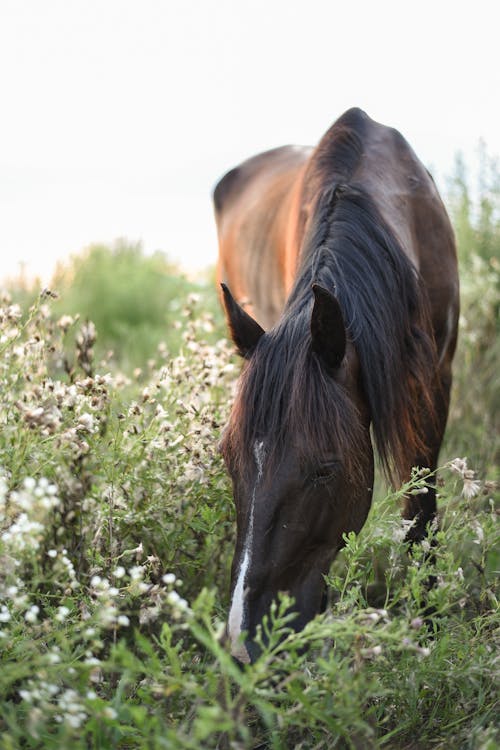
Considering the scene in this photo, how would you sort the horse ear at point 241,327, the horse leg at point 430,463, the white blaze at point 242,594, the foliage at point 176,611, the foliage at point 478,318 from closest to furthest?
the foliage at point 176,611 < the white blaze at point 242,594 < the horse ear at point 241,327 < the horse leg at point 430,463 < the foliage at point 478,318

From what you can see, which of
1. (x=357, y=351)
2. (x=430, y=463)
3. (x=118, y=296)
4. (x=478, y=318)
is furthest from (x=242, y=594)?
(x=118, y=296)

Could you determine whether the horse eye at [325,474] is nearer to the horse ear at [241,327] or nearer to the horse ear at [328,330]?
the horse ear at [328,330]

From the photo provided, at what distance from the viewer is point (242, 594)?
1951mm

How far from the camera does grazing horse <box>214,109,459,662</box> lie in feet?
6.70

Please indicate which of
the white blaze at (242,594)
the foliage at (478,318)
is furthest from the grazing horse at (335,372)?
the foliage at (478,318)

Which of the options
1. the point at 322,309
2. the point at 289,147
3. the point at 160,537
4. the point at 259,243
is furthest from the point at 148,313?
the point at 322,309

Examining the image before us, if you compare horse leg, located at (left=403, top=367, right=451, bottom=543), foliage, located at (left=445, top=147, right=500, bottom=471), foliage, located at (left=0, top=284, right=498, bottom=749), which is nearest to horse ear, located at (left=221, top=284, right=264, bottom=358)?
foliage, located at (left=0, top=284, right=498, bottom=749)

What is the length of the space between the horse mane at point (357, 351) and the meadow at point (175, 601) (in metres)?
0.21

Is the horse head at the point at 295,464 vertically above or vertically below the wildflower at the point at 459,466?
above

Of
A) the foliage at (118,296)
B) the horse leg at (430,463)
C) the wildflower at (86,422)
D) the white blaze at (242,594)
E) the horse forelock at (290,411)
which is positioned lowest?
the horse leg at (430,463)

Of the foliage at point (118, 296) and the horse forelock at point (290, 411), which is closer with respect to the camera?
the horse forelock at point (290, 411)

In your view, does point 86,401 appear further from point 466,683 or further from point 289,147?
point 289,147

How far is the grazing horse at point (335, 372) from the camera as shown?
6.70 feet

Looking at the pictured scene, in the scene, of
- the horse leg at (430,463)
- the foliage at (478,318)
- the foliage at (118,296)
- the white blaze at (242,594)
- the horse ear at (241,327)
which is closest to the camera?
the white blaze at (242,594)
